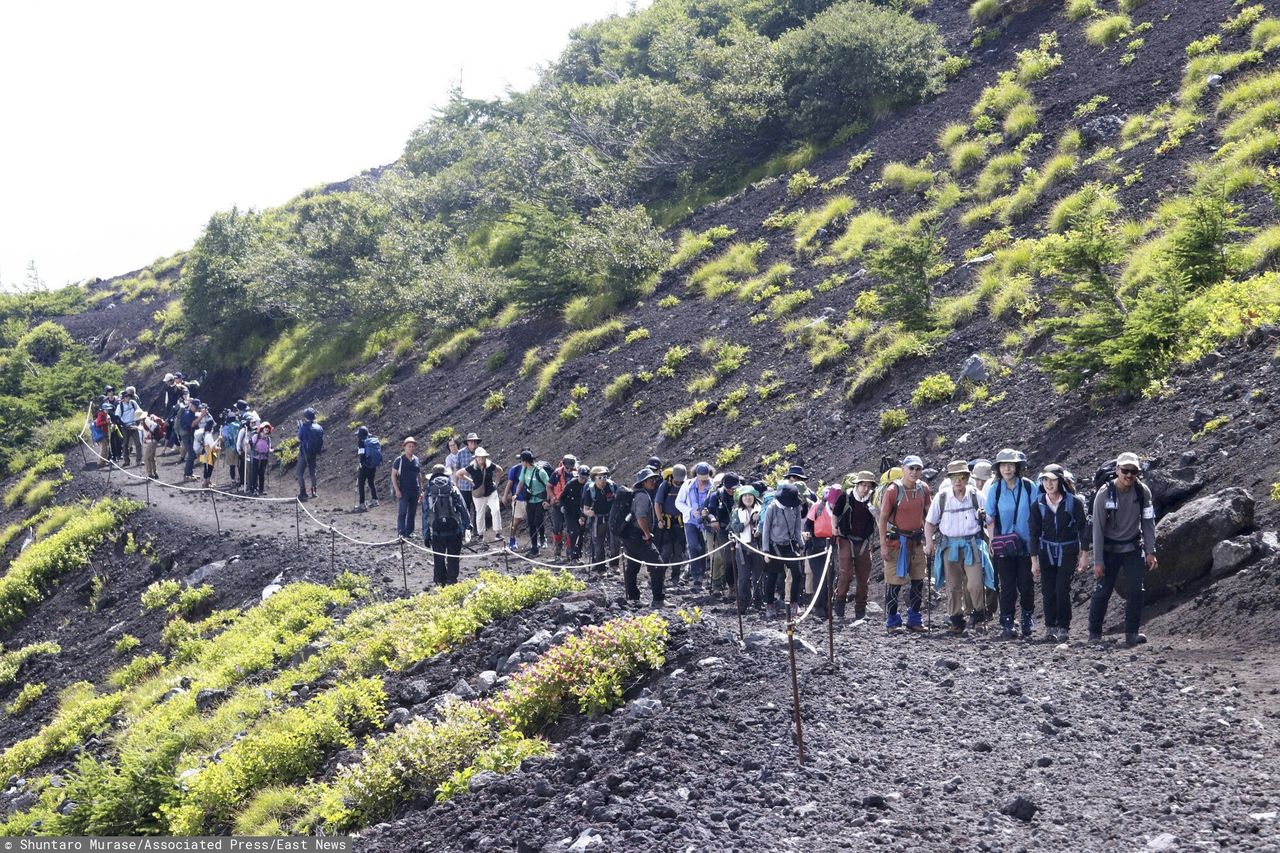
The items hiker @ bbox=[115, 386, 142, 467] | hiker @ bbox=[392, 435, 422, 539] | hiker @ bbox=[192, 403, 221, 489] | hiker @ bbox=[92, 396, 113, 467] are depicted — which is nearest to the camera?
hiker @ bbox=[392, 435, 422, 539]

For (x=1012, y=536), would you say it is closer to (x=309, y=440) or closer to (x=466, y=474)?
(x=466, y=474)

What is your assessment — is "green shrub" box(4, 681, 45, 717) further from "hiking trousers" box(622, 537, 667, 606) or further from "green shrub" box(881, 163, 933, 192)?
"green shrub" box(881, 163, 933, 192)

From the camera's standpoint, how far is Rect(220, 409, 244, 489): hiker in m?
29.3

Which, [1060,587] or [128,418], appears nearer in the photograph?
[1060,587]

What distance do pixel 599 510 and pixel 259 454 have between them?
12799mm

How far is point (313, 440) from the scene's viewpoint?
26344mm

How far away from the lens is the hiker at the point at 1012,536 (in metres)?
12.2

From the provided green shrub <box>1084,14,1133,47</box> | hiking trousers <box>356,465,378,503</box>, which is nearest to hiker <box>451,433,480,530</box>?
hiking trousers <box>356,465,378,503</box>

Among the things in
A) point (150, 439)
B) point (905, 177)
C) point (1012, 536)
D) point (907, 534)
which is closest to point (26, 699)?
point (150, 439)

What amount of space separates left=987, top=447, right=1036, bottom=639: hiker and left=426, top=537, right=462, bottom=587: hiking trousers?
25.8ft

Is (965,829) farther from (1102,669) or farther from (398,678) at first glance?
(398,678)

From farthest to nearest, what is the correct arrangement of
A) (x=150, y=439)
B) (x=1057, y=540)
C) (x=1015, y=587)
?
(x=150, y=439), (x=1015, y=587), (x=1057, y=540)

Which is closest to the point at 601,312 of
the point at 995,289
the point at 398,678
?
the point at 995,289

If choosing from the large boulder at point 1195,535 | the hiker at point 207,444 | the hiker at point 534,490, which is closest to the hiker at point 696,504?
the hiker at point 534,490
